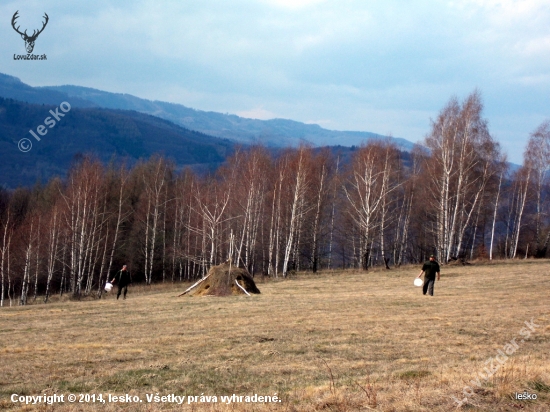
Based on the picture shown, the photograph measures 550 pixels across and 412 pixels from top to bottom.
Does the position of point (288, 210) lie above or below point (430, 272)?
above

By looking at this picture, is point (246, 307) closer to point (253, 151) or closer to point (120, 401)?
point (120, 401)

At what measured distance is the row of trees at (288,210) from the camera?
144 feet

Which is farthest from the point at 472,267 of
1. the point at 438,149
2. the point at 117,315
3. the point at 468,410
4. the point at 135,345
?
the point at 468,410

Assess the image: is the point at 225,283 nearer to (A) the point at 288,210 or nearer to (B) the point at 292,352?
(B) the point at 292,352

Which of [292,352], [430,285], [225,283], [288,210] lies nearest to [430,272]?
[430,285]

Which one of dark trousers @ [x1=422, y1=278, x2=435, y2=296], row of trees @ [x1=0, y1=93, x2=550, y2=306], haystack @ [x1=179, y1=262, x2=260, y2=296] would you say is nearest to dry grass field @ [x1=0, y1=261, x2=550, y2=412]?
dark trousers @ [x1=422, y1=278, x2=435, y2=296]

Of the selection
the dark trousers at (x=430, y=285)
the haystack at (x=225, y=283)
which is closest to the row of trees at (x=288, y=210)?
the haystack at (x=225, y=283)

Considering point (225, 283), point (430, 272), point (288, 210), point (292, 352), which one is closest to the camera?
point (292, 352)

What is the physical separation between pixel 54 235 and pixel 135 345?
1475 inches

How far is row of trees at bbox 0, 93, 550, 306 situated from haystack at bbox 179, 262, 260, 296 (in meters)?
7.48

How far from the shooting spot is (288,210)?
168 ft

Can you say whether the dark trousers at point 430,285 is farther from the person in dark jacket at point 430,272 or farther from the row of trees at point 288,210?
the row of trees at point 288,210

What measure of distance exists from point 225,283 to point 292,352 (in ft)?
48.4

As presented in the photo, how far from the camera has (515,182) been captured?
191 ft
